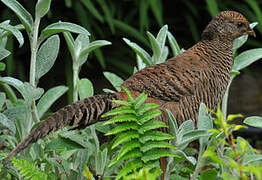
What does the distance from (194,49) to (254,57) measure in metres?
0.27

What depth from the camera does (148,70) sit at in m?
1.78

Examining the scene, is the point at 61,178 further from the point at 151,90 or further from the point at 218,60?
the point at 218,60

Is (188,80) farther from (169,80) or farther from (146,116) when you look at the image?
(146,116)

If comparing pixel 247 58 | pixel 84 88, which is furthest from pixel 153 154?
pixel 247 58

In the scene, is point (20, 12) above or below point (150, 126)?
above

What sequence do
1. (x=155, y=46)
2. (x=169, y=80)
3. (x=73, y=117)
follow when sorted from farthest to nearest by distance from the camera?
(x=155, y=46) < (x=169, y=80) < (x=73, y=117)

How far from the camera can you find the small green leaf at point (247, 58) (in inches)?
78.5

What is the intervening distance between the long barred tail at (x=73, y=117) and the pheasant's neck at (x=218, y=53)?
0.55 metres

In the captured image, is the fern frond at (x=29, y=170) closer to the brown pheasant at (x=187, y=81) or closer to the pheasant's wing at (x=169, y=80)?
the brown pheasant at (x=187, y=81)

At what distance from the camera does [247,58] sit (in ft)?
6.63

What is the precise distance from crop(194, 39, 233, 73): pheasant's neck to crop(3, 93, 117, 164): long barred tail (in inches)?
21.6

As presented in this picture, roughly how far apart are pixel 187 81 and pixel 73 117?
536 mm

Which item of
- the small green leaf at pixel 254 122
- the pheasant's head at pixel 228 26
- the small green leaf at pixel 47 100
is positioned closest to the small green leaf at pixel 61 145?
the small green leaf at pixel 47 100

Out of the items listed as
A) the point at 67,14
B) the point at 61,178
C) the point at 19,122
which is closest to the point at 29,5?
the point at 67,14
